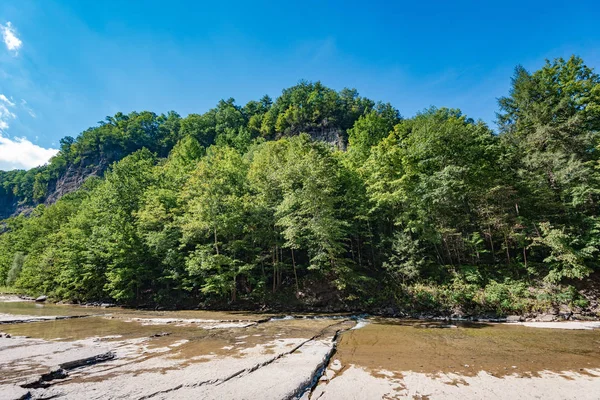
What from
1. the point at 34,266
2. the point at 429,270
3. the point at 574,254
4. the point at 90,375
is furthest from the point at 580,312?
the point at 34,266

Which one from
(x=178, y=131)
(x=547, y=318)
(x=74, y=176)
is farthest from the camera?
(x=178, y=131)

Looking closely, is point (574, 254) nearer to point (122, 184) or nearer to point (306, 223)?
point (306, 223)

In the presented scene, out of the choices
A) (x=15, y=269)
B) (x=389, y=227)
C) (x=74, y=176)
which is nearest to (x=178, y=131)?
(x=74, y=176)

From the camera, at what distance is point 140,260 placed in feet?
82.5

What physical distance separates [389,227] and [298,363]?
2007 centimetres

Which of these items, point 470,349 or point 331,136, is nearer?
point 470,349

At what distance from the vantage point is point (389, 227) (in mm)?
25469

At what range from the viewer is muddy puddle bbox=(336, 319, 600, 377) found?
7.20 metres

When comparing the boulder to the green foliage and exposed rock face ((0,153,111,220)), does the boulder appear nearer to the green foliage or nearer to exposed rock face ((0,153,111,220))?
the green foliage

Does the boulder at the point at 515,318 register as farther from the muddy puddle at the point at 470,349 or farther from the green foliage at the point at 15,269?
the green foliage at the point at 15,269

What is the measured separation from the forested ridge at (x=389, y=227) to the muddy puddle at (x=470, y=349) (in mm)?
6132

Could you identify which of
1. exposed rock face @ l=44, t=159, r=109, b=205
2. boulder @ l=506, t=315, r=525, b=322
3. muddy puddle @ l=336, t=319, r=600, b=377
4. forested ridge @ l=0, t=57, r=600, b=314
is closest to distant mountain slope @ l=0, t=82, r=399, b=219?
exposed rock face @ l=44, t=159, r=109, b=205

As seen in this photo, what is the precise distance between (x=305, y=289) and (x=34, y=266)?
32985 mm

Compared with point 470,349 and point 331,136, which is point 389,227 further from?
point 331,136
